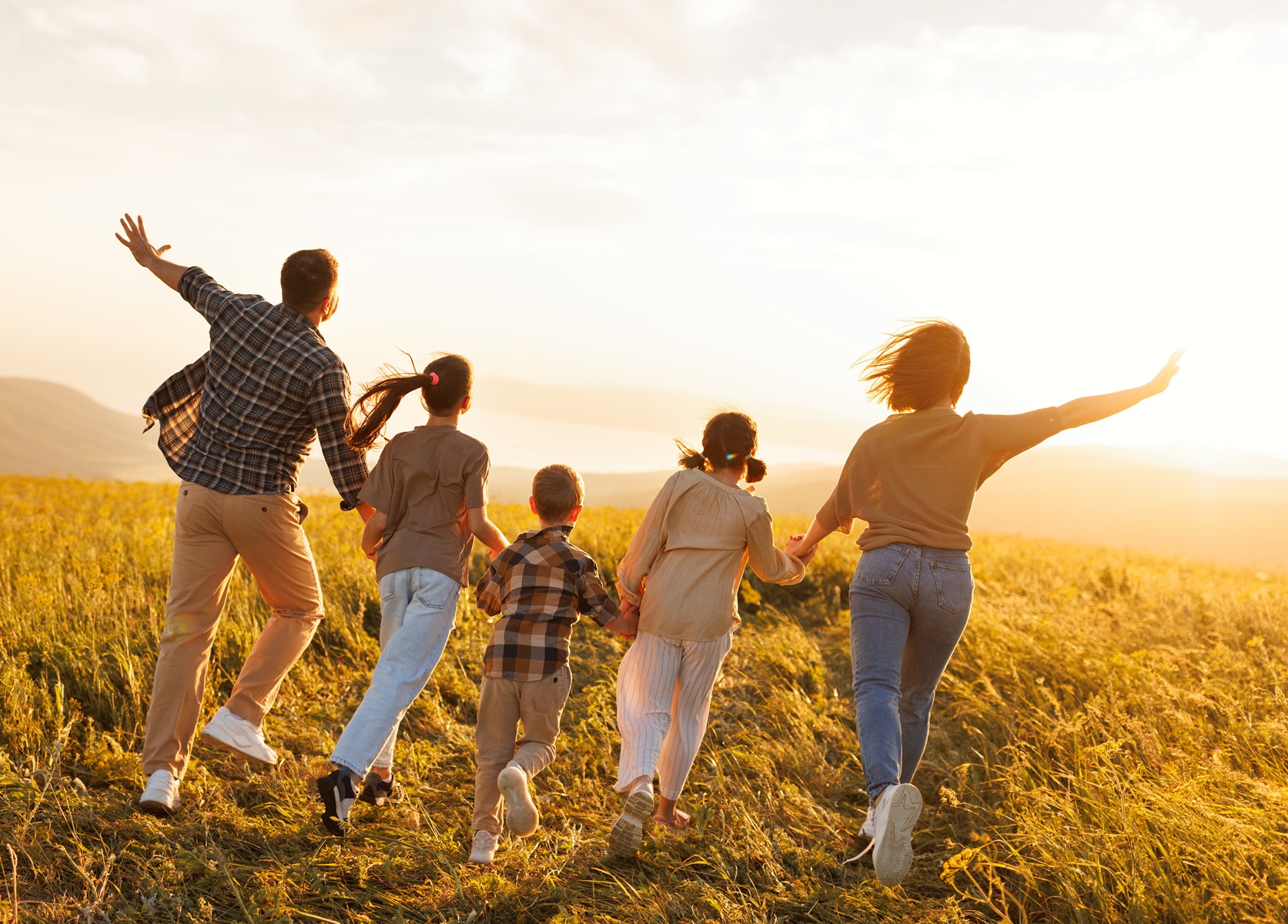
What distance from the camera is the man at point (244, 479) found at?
414 cm

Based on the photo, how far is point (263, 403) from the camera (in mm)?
4156

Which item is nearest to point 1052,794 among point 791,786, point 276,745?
point 791,786

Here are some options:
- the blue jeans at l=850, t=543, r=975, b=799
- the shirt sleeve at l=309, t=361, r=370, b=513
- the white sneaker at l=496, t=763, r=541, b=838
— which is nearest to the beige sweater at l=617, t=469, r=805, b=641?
the blue jeans at l=850, t=543, r=975, b=799

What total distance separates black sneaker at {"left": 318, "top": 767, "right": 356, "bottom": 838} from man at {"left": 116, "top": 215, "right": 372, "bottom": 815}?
0.61m

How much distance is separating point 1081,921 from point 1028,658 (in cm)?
324

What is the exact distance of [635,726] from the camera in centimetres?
424

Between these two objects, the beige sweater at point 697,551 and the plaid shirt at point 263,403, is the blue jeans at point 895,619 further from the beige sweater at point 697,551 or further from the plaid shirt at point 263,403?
the plaid shirt at point 263,403

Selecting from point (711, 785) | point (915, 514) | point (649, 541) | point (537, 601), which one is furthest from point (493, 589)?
point (915, 514)

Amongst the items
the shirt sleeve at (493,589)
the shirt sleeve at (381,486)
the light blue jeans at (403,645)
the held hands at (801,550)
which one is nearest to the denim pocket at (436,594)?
the light blue jeans at (403,645)

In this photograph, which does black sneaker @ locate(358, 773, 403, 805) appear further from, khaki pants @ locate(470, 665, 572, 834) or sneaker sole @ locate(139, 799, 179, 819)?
sneaker sole @ locate(139, 799, 179, 819)

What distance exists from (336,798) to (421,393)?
1758mm

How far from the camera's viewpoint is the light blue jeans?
397cm

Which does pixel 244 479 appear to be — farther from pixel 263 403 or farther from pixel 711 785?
pixel 711 785

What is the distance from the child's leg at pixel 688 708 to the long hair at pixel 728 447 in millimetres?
772
